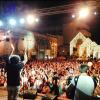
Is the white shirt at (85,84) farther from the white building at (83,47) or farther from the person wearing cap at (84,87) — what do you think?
the white building at (83,47)

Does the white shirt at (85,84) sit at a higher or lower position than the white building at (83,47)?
lower

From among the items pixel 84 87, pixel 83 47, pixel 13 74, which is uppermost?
pixel 83 47

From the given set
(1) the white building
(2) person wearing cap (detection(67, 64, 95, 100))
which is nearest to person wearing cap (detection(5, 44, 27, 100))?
(2) person wearing cap (detection(67, 64, 95, 100))

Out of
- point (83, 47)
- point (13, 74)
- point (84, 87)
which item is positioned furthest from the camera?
point (83, 47)

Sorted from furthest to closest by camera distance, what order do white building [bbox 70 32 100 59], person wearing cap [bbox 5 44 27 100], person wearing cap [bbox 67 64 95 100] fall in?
1. white building [bbox 70 32 100 59]
2. person wearing cap [bbox 5 44 27 100]
3. person wearing cap [bbox 67 64 95 100]

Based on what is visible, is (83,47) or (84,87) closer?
(84,87)

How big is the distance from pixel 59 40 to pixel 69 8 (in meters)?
43.9

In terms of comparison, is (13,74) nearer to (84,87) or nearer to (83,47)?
(84,87)

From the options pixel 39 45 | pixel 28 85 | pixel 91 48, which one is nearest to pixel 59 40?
pixel 91 48

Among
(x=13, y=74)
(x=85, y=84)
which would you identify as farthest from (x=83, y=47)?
(x=85, y=84)

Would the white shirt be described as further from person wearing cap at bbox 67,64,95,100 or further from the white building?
the white building

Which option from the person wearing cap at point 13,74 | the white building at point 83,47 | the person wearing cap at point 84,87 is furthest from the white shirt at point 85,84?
the white building at point 83,47

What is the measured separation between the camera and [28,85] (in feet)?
35.1

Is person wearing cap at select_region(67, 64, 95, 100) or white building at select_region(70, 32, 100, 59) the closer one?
person wearing cap at select_region(67, 64, 95, 100)
